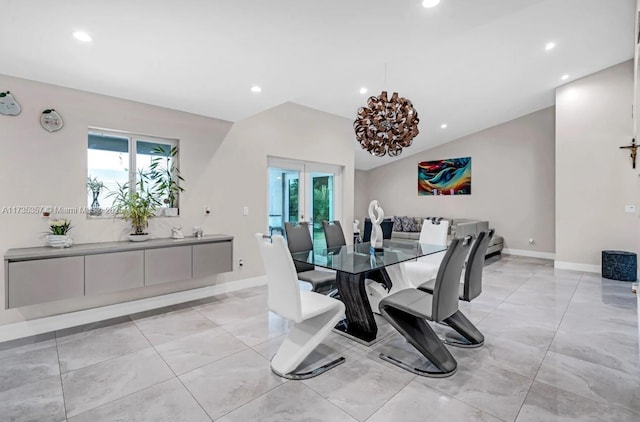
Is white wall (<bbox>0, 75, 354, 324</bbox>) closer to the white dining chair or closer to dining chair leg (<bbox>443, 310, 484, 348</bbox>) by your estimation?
the white dining chair

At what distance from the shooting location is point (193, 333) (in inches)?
123

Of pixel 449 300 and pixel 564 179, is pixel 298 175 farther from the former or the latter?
pixel 564 179

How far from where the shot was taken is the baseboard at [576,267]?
5.62 m

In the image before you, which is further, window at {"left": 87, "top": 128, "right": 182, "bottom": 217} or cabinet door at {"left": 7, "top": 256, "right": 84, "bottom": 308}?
window at {"left": 87, "top": 128, "right": 182, "bottom": 217}

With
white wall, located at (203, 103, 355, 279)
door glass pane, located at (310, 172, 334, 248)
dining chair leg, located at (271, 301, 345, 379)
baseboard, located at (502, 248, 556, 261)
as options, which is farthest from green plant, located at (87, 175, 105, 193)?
baseboard, located at (502, 248, 556, 261)

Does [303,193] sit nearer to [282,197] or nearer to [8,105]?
[282,197]

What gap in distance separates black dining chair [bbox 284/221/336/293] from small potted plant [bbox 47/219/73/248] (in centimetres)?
227

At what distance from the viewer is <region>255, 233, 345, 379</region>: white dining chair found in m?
2.24

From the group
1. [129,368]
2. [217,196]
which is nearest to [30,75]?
[217,196]

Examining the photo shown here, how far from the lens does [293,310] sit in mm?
2270

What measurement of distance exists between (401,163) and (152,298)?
7.39 metres

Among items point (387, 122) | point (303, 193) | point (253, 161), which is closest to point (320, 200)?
point (303, 193)

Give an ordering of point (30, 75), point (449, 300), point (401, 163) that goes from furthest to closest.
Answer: point (401, 163), point (30, 75), point (449, 300)

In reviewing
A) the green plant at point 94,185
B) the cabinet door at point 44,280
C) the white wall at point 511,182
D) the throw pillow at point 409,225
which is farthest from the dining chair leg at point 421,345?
the white wall at point 511,182
